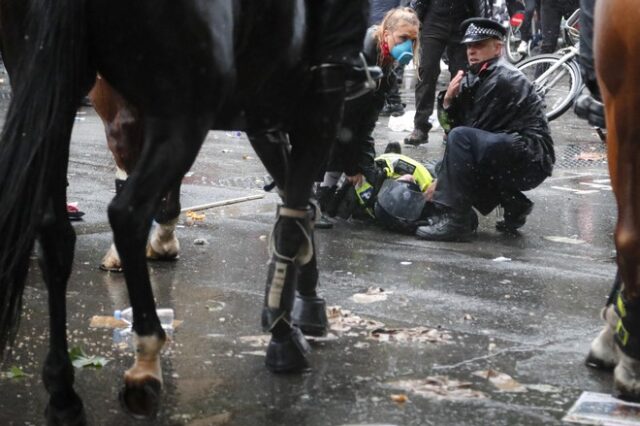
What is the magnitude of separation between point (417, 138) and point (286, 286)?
8.28m

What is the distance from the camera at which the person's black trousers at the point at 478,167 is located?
8.62 meters

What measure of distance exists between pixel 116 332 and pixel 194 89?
6.06 feet

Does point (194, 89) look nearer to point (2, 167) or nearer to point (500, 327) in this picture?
point (2, 167)

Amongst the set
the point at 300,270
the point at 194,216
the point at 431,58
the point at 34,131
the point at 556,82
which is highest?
the point at 34,131

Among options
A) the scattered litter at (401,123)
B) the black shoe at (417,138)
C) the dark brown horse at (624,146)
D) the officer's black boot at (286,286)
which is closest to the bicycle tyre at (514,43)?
the scattered litter at (401,123)

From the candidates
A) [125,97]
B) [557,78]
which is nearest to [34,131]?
[125,97]

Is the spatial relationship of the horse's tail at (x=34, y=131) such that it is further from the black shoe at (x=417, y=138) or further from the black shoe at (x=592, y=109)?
the black shoe at (x=417, y=138)

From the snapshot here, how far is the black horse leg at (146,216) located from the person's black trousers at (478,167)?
15.1 feet

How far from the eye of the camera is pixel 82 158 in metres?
11.6

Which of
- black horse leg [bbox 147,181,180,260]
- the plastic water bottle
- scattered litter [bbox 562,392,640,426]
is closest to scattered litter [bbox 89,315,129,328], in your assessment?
the plastic water bottle

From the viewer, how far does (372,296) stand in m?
6.62

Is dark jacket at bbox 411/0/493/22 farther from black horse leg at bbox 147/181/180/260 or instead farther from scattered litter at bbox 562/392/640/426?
scattered litter at bbox 562/392/640/426

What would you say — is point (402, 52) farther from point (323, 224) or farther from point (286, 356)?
point (286, 356)

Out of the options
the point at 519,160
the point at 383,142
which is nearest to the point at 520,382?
the point at 519,160
